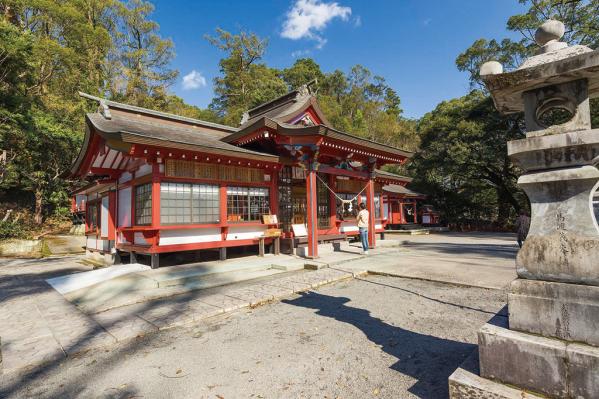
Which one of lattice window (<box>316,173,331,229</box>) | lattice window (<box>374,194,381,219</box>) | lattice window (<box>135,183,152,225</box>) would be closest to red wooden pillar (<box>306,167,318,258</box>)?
lattice window (<box>316,173,331,229</box>)

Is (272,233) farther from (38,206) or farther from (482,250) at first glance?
(38,206)

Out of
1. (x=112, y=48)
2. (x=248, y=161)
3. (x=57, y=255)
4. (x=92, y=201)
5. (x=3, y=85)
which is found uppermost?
(x=112, y=48)

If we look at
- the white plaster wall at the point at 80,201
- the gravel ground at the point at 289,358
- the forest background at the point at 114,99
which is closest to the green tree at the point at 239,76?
the forest background at the point at 114,99

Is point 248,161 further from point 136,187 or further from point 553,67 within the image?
point 553,67

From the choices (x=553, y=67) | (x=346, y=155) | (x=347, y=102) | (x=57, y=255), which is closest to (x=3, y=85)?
(x=57, y=255)

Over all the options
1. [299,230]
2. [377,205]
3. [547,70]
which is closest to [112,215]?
[299,230]

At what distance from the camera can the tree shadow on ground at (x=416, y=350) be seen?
2902 mm

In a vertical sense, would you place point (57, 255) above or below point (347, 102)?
below

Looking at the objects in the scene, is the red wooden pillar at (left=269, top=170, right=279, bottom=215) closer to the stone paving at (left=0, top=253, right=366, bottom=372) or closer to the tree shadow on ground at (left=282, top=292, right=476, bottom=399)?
the stone paving at (left=0, top=253, right=366, bottom=372)

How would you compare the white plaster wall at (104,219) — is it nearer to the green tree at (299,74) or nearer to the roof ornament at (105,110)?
the roof ornament at (105,110)

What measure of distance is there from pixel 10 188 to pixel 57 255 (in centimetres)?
1271

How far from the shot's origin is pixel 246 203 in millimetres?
10828

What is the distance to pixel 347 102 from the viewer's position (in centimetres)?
4731

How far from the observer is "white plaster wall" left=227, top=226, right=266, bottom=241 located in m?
10.4
